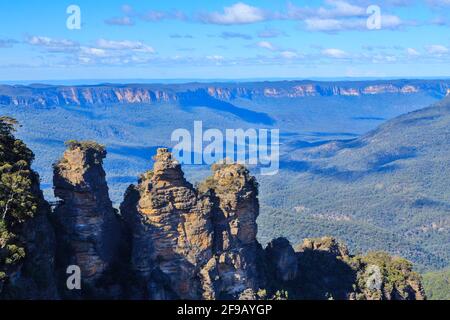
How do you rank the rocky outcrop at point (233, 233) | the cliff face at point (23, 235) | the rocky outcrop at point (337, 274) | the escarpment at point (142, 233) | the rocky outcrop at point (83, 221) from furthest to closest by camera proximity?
the rocky outcrop at point (337, 274) → the rocky outcrop at point (233, 233) → the rocky outcrop at point (83, 221) → the escarpment at point (142, 233) → the cliff face at point (23, 235)

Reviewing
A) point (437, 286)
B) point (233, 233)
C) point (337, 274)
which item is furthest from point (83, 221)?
point (437, 286)

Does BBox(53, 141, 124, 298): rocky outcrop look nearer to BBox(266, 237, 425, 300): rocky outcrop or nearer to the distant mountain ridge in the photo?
BBox(266, 237, 425, 300): rocky outcrop

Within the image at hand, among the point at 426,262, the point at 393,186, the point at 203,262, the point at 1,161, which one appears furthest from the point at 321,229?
the point at 1,161

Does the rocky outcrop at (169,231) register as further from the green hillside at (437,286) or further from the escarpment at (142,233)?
the green hillside at (437,286)

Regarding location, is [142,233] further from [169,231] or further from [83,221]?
[83,221]

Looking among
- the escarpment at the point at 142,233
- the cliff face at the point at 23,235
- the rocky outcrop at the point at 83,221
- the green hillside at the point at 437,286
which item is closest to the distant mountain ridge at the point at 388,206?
the green hillside at the point at 437,286

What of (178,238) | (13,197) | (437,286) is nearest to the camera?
(13,197)
